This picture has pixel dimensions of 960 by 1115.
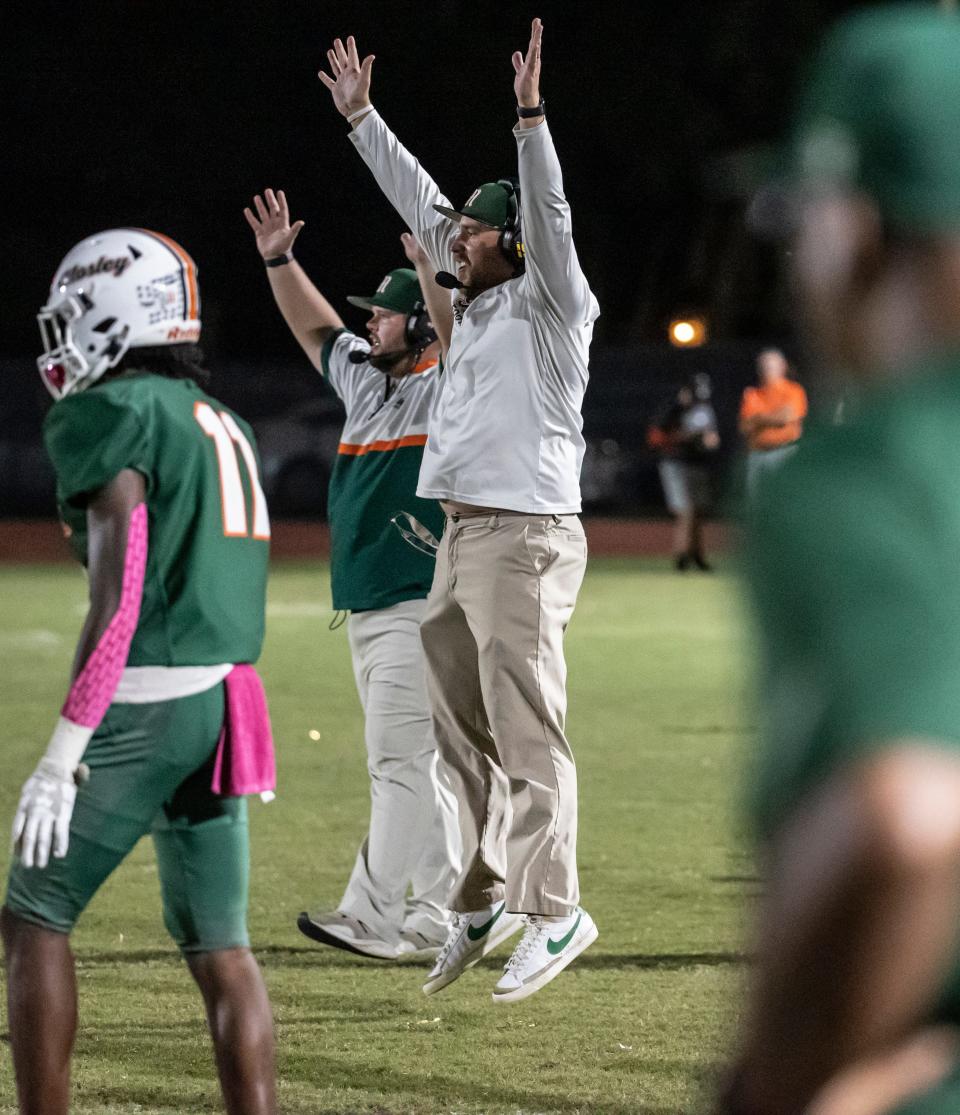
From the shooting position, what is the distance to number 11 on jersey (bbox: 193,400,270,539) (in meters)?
3.91

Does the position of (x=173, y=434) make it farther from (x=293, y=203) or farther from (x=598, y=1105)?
(x=293, y=203)

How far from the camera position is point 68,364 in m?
3.97

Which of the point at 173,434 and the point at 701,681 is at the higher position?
the point at 173,434

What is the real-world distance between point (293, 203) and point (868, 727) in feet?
124

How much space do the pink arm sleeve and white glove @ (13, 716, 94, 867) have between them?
0.04 metres

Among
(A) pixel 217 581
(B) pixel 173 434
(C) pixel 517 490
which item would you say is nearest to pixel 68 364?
(B) pixel 173 434

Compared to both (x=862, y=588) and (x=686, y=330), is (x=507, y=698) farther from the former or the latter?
(x=686, y=330)

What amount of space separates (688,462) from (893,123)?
844 inches

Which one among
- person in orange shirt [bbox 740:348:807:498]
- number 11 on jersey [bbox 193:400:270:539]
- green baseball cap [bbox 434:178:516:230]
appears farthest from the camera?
person in orange shirt [bbox 740:348:807:498]

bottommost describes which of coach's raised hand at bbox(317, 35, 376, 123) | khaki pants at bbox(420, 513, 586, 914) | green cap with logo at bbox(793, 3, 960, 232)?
khaki pants at bbox(420, 513, 586, 914)

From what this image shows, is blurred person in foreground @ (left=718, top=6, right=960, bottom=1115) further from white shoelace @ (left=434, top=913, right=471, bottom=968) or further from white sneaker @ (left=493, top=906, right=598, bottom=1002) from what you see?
white shoelace @ (left=434, top=913, right=471, bottom=968)

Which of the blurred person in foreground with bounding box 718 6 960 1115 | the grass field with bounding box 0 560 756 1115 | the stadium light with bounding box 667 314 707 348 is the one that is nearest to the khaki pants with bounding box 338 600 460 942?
the grass field with bounding box 0 560 756 1115

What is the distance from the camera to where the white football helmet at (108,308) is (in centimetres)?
397

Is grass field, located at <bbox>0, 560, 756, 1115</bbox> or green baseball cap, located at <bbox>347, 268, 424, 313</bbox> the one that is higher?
green baseball cap, located at <bbox>347, 268, 424, 313</bbox>
